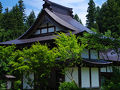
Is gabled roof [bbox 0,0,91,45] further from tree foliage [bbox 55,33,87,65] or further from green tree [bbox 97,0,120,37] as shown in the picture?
green tree [bbox 97,0,120,37]

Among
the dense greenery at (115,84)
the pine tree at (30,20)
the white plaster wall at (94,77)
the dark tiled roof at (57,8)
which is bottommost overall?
the white plaster wall at (94,77)

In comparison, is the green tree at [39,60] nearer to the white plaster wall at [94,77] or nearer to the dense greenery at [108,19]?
the white plaster wall at [94,77]

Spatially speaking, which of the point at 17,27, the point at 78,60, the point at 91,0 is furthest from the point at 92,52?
the point at 91,0

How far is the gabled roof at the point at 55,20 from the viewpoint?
18214 mm

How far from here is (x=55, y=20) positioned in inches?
728

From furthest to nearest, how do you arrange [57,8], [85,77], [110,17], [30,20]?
1. [30,20]
2. [110,17]
3. [57,8]
4. [85,77]

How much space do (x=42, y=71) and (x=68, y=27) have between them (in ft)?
18.2

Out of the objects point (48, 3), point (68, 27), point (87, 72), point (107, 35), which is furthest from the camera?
point (48, 3)

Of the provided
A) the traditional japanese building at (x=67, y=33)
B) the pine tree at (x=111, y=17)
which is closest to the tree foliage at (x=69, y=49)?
the traditional japanese building at (x=67, y=33)

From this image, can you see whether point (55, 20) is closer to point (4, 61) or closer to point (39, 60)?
point (39, 60)

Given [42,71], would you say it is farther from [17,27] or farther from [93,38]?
[17,27]

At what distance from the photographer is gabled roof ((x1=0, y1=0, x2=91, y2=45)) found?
18.2 metres

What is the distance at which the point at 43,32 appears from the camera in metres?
19.4

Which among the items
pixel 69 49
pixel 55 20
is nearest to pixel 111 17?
pixel 55 20
